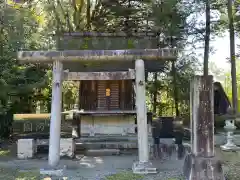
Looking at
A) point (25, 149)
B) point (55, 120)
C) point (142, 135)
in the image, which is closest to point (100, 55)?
point (55, 120)

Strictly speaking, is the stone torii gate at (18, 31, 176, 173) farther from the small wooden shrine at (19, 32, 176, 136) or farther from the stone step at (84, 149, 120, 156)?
the stone step at (84, 149, 120, 156)

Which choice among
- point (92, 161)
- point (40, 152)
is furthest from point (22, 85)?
point (92, 161)

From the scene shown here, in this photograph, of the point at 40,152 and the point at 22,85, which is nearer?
the point at 40,152

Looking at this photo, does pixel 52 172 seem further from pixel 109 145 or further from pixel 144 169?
pixel 109 145

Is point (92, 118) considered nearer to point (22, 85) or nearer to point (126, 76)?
point (22, 85)

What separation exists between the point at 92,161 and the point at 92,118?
3279 mm

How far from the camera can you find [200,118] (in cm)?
678

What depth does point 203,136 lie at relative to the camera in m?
6.71

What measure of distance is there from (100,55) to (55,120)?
211cm

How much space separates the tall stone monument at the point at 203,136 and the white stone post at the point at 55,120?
3435 millimetres

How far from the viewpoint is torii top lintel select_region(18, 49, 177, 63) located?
7.98m

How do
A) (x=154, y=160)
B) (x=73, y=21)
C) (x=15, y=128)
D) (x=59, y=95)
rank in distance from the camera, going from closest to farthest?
1. (x=59, y=95)
2. (x=154, y=160)
3. (x=15, y=128)
4. (x=73, y=21)

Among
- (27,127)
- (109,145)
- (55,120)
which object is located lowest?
(109,145)

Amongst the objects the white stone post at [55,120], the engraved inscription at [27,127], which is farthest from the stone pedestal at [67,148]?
the engraved inscription at [27,127]
